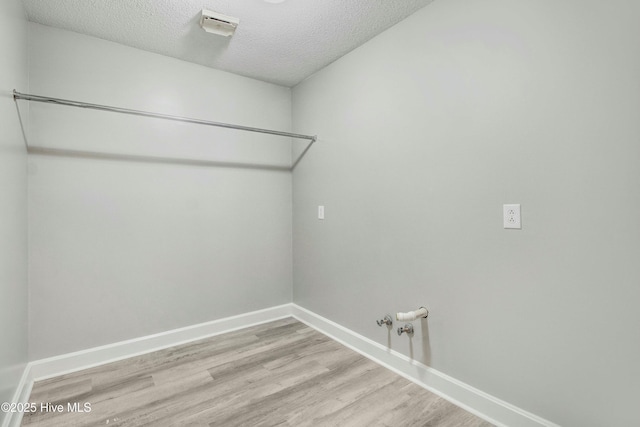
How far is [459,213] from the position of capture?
64.7 inches

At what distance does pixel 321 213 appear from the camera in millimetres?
2648

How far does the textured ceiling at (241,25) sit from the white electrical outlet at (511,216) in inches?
50.8

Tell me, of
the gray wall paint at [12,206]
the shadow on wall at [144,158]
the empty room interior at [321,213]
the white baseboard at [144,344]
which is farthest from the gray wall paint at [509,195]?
the gray wall paint at [12,206]

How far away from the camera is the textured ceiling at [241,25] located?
1.79 metres

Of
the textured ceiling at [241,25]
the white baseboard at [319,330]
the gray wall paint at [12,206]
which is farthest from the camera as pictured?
the textured ceiling at [241,25]

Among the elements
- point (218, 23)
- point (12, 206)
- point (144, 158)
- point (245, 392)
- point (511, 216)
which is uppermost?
point (218, 23)

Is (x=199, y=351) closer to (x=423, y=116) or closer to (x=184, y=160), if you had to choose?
(x=184, y=160)

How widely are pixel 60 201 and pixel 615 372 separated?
304 centimetres

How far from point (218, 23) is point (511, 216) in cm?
204

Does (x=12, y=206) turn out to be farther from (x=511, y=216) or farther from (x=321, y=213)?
(x=511, y=216)

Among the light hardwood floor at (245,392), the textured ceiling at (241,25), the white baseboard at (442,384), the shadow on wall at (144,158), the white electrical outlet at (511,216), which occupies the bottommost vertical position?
the light hardwood floor at (245,392)

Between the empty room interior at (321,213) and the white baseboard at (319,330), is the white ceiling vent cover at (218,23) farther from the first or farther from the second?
the white baseboard at (319,330)

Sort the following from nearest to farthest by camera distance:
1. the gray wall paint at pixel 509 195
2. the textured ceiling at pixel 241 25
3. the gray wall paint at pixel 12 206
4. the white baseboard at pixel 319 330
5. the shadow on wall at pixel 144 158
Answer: the gray wall paint at pixel 509 195, the gray wall paint at pixel 12 206, the white baseboard at pixel 319 330, the textured ceiling at pixel 241 25, the shadow on wall at pixel 144 158

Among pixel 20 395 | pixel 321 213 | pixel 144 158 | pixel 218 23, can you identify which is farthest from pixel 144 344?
pixel 218 23
